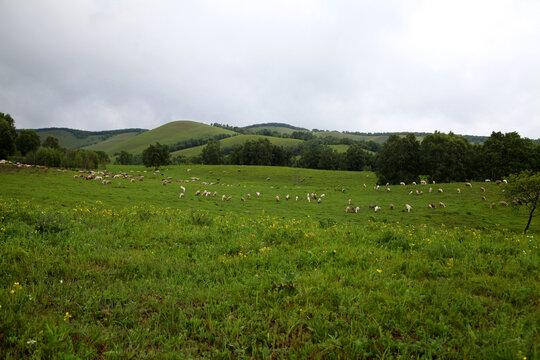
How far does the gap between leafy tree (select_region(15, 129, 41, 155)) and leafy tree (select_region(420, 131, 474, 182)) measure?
4190 inches

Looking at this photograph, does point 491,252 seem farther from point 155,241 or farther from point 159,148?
point 159,148

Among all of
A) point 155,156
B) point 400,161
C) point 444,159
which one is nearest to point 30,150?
point 155,156

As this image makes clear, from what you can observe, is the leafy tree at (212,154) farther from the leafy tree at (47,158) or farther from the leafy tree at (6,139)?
the leafy tree at (6,139)

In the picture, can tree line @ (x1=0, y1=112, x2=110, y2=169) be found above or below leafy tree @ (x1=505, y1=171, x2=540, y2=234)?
above

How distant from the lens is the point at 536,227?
19.4 metres

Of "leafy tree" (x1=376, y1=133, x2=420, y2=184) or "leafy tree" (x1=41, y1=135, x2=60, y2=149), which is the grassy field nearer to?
"leafy tree" (x1=376, y1=133, x2=420, y2=184)

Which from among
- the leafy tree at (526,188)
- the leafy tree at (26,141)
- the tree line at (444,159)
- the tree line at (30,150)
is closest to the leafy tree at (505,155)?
the tree line at (444,159)

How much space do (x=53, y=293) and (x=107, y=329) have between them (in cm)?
190

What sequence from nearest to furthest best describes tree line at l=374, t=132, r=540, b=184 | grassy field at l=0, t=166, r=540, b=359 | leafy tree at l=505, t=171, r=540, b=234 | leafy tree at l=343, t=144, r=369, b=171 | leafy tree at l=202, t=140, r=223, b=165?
1. grassy field at l=0, t=166, r=540, b=359
2. leafy tree at l=505, t=171, r=540, b=234
3. tree line at l=374, t=132, r=540, b=184
4. leafy tree at l=343, t=144, r=369, b=171
5. leafy tree at l=202, t=140, r=223, b=165

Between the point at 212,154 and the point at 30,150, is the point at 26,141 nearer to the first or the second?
the point at 30,150

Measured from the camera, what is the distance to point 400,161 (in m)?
49.7

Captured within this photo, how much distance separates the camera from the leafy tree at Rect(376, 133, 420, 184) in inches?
1970

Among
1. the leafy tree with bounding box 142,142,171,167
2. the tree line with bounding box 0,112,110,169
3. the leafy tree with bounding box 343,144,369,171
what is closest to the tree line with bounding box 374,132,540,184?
the leafy tree with bounding box 343,144,369,171

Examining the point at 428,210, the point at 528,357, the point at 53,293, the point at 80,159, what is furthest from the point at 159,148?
the point at 528,357
